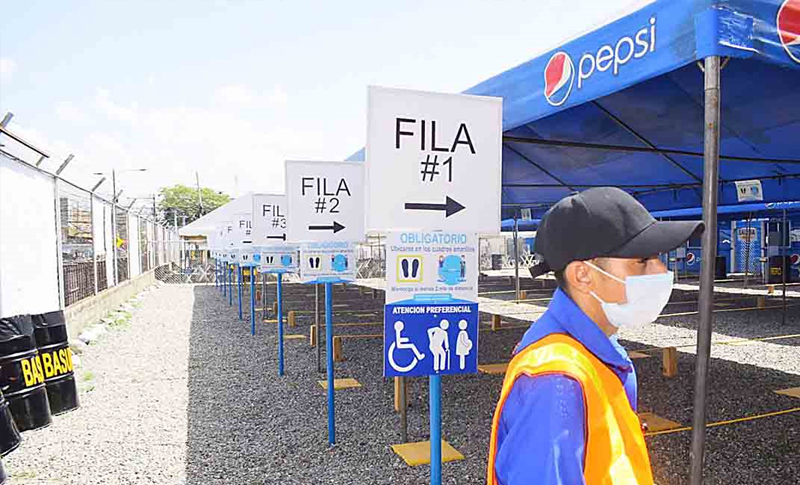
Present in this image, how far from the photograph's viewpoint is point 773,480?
12.8 feet

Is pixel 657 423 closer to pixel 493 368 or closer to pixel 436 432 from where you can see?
pixel 493 368

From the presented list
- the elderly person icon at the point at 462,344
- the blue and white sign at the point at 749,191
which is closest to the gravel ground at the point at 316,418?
the elderly person icon at the point at 462,344

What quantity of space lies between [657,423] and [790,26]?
3413 mm

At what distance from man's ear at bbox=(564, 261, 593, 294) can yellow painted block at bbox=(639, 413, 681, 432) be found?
13.7 ft

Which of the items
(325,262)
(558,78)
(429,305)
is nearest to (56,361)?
(325,262)

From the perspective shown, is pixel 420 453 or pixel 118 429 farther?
pixel 118 429

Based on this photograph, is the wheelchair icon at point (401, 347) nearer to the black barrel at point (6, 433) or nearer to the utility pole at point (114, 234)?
the black barrel at point (6, 433)

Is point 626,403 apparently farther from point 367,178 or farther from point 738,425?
point 738,425

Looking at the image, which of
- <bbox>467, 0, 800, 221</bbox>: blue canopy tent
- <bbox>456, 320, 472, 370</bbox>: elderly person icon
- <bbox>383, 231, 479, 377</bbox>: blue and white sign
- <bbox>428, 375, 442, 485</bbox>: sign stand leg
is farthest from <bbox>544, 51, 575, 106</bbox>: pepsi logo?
<bbox>428, 375, 442, 485</bbox>: sign stand leg

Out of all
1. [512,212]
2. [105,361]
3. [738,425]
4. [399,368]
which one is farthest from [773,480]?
[512,212]

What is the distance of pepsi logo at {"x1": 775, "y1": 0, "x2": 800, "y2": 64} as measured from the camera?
122 inches

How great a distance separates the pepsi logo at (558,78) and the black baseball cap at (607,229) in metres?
2.99

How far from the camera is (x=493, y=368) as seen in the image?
7453 millimetres

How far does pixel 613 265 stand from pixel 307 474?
3465mm
